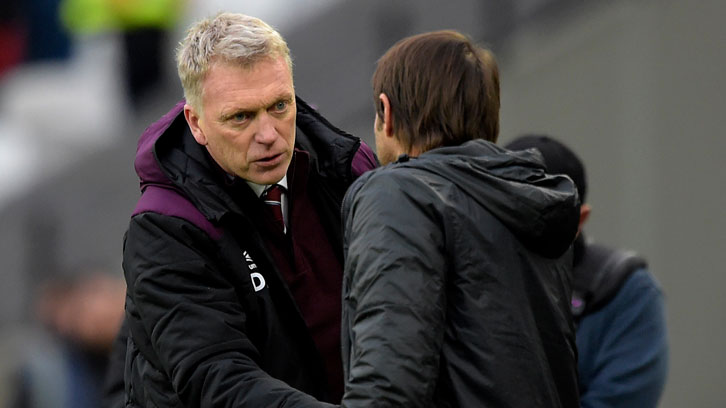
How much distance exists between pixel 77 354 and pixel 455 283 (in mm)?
3985

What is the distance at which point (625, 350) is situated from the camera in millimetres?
4227

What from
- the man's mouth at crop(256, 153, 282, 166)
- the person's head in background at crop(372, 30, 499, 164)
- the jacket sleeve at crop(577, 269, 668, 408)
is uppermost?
the person's head in background at crop(372, 30, 499, 164)

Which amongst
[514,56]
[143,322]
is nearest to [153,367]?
[143,322]

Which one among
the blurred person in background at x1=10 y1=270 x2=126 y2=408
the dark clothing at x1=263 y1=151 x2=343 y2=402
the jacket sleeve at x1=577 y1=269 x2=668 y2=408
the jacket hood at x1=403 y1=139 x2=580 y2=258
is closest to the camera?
the jacket hood at x1=403 y1=139 x2=580 y2=258

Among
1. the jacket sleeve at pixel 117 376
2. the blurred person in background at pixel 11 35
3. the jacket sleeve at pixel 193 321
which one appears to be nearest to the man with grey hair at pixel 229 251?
the jacket sleeve at pixel 193 321

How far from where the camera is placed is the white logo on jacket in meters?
3.31

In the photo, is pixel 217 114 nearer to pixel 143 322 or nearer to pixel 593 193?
pixel 143 322

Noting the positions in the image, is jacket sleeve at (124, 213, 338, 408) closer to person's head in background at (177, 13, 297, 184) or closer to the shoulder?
the shoulder

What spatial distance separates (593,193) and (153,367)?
5.81m

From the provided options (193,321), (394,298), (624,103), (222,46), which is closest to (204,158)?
(222,46)

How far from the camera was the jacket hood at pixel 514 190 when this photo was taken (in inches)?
119

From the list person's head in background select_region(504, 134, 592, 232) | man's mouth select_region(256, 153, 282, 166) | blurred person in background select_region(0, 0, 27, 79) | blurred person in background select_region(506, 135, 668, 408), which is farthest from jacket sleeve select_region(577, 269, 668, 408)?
blurred person in background select_region(0, 0, 27, 79)

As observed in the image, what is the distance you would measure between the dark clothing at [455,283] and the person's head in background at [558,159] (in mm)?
987

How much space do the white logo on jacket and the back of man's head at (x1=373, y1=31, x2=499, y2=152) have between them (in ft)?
1.49
